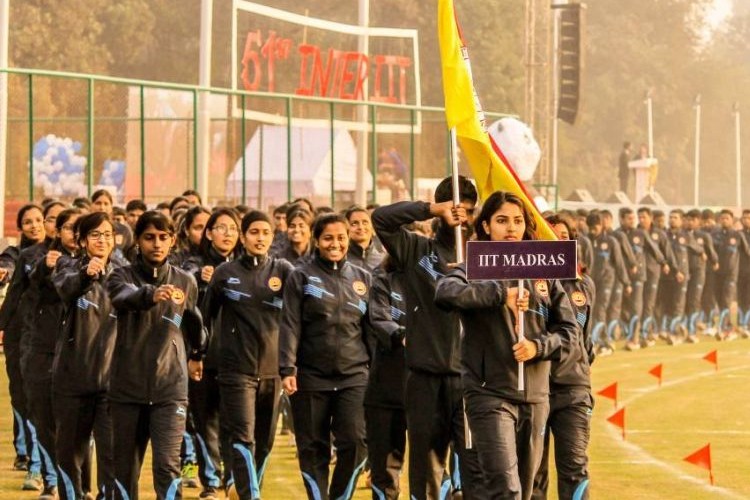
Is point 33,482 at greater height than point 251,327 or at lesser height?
lesser

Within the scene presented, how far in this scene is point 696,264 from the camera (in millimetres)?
31531

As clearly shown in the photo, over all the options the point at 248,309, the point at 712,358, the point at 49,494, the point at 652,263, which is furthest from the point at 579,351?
the point at 652,263

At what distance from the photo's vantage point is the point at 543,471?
36.7ft

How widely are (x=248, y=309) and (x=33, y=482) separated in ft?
7.76

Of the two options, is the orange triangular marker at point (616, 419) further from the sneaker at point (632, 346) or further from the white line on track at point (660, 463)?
the sneaker at point (632, 346)

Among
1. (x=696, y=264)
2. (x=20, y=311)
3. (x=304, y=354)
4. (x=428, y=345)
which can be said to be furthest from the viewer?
(x=696, y=264)

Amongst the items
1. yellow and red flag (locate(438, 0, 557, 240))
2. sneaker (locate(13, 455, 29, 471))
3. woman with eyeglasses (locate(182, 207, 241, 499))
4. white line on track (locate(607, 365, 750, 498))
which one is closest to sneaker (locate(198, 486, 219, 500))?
woman with eyeglasses (locate(182, 207, 241, 499))

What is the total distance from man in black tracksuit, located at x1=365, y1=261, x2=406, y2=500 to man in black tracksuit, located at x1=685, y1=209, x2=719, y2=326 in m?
20.4

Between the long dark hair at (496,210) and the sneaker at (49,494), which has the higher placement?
the long dark hair at (496,210)

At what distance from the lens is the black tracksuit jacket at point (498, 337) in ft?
31.1

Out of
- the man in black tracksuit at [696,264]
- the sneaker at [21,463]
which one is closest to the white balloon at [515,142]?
the man in black tracksuit at [696,264]

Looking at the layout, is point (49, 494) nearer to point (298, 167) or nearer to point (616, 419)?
point (616, 419)

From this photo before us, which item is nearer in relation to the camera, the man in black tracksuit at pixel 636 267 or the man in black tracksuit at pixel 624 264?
the man in black tracksuit at pixel 624 264

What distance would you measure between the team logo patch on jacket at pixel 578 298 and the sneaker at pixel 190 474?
3.67m
